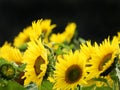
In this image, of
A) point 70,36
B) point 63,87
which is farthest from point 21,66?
point 70,36

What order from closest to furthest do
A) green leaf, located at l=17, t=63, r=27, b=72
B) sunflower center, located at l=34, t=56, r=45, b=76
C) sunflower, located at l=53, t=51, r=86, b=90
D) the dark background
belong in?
sunflower, located at l=53, t=51, r=86, b=90
sunflower center, located at l=34, t=56, r=45, b=76
green leaf, located at l=17, t=63, r=27, b=72
the dark background

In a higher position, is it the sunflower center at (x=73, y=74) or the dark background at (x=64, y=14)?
the dark background at (x=64, y=14)

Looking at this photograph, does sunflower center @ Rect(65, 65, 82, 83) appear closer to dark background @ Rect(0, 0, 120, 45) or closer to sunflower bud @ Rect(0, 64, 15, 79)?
sunflower bud @ Rect(0, 64, 15, 79)

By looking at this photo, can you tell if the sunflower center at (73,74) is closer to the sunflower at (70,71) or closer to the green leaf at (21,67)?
the sunflower at (70,71)

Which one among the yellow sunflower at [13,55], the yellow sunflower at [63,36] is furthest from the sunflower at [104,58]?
the yellow sunflower at [63,36]

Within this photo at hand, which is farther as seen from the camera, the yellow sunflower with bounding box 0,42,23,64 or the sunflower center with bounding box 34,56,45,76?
the yellow sunflower with bounding box 0,42,23,64

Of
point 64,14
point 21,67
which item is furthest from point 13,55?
point 64,14

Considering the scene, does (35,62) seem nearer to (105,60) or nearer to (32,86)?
(32,86)

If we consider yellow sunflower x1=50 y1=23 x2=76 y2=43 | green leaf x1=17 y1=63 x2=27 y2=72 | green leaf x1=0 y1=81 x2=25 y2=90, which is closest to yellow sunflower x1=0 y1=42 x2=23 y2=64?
green leaf x1=17 y1=63 x2=27 y2=72
